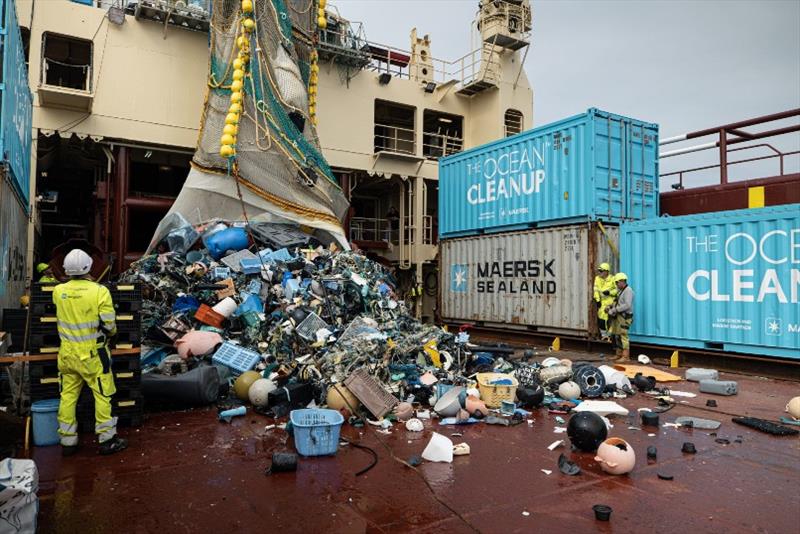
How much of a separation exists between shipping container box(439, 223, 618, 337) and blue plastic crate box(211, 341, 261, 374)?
6.65 m

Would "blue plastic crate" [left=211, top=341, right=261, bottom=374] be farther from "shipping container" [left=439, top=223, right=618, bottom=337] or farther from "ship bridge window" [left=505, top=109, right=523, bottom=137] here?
"ship bridge window" [left=505, top=109, right=523, bottom=137]

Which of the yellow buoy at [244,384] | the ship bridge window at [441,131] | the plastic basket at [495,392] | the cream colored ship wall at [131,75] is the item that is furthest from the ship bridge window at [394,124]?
the plastic basket at [495,392]

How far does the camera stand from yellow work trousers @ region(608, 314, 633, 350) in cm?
973

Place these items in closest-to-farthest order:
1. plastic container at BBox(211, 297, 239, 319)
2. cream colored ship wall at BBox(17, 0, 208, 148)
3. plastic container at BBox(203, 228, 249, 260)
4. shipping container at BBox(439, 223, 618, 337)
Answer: plastic container at BBox(211, 297, 239, 319), plastic container at BBox(203, 228, 249, 260), shipping container at BBox(439, 223, 618, 337), cream colored ship wall at BBox(17, 0, 208, 148)

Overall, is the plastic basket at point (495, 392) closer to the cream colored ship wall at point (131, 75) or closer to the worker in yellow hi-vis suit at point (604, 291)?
the worker in yellow hi-vis suit at point (604, 291)

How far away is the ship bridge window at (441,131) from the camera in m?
20.3

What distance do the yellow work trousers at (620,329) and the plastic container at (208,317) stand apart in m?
7.07

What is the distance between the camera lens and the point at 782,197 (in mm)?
9453

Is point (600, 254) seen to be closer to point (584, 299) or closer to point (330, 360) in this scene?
point (584, 299)

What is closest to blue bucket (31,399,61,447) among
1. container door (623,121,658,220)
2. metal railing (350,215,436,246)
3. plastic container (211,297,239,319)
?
plastic container (211,297,239,319)

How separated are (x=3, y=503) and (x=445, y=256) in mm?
12270

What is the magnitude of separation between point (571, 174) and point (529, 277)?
2446mm

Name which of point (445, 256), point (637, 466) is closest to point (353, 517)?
point (637, 466)

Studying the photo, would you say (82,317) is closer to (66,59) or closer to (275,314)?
(275,314)
